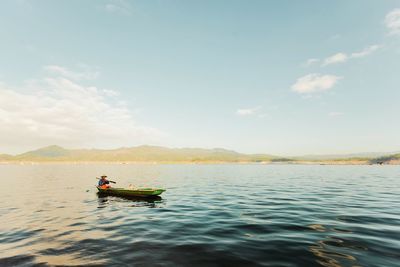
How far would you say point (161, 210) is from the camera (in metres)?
22.1

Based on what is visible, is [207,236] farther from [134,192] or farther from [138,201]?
[134,192]

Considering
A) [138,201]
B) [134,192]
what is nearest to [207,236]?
[138,201]

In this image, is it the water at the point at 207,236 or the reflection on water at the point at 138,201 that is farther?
the reflection on water at the point at 138,201

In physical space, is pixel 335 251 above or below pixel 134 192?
below

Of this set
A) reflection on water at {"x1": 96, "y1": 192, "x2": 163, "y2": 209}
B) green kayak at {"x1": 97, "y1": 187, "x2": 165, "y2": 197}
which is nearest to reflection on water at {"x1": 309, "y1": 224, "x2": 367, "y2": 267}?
reflection on water at {"x1": 96, "y1": 192, "x2": 163, "y2": 209}

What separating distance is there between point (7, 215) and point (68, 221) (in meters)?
7.91

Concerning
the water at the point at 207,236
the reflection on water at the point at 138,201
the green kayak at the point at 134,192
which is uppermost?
the green kayak at the point at 134,192

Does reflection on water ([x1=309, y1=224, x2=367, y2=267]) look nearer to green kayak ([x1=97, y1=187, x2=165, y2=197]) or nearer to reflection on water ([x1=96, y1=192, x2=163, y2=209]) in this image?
reflection on water ([x1=96, y1=192, x2=163, y2=209])

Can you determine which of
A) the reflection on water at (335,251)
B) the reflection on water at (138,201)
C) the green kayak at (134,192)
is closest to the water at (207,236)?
the reflection on water at (335,251)

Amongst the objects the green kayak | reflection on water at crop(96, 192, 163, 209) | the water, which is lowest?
reflection on water at crop(96, 192, 163, 209)

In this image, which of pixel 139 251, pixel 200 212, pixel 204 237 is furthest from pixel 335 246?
pixel 200 212

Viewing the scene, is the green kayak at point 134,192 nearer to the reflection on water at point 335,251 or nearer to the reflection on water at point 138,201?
the reflection on water at point 138,201

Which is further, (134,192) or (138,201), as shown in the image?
(134,192)

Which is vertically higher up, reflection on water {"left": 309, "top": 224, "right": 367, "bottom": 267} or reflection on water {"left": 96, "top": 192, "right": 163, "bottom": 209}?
reflection on water {"left": 309, "top": 224, "right": 367, "bottom": 267}
